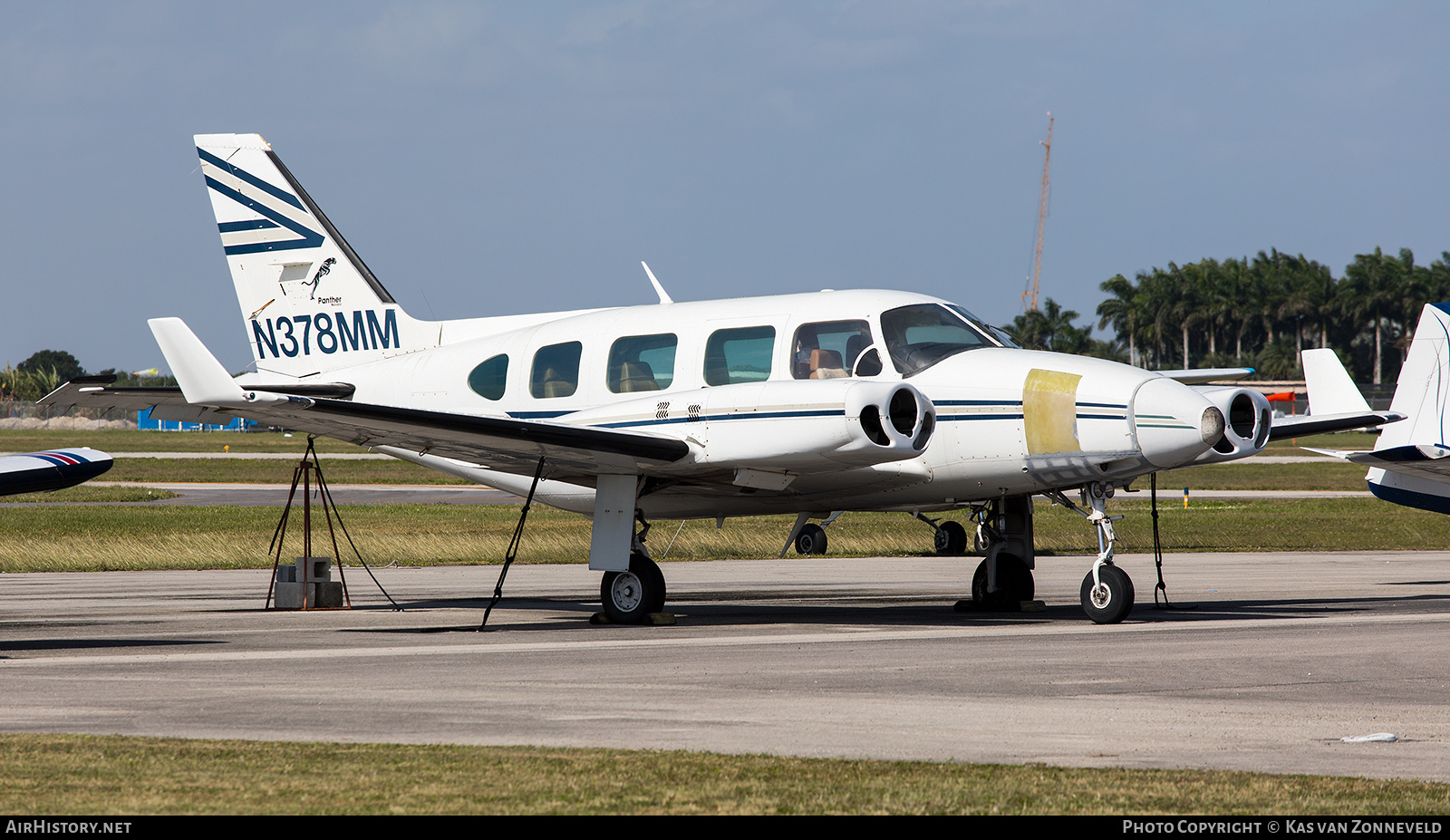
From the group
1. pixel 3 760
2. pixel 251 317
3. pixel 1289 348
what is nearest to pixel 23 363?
pixel 1289 348

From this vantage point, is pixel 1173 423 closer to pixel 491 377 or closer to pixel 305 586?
pixel 491 377

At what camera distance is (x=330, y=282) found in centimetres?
1912

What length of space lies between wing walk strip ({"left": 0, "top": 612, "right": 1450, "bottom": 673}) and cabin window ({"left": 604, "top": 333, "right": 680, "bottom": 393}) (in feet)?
11.0

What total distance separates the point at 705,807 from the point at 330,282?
14436mm

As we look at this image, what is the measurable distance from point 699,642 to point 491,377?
17.8 feet

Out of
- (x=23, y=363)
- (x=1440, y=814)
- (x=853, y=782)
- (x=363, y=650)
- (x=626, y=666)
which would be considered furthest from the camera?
(x=23, y=363)

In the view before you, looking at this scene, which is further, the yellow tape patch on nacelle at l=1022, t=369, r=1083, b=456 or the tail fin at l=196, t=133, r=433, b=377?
the tail fin at l=196, t=133, r=433, b=377

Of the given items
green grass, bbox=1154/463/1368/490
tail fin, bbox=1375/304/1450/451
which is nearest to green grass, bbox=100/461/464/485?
green grass, bbox=1154/463/1368/490

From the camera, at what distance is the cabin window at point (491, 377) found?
689 inches

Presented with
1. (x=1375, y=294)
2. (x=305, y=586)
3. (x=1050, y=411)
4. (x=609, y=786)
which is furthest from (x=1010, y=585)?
(x=1375, y=294)

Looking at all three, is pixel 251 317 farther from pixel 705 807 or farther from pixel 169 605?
pixel 705 807

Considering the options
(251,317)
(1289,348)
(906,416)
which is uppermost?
(1289,348)

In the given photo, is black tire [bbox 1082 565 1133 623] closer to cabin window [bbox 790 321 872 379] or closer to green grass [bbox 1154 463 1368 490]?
cabin window [bbox 790 321 872 379]

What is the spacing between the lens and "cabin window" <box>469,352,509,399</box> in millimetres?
17500
